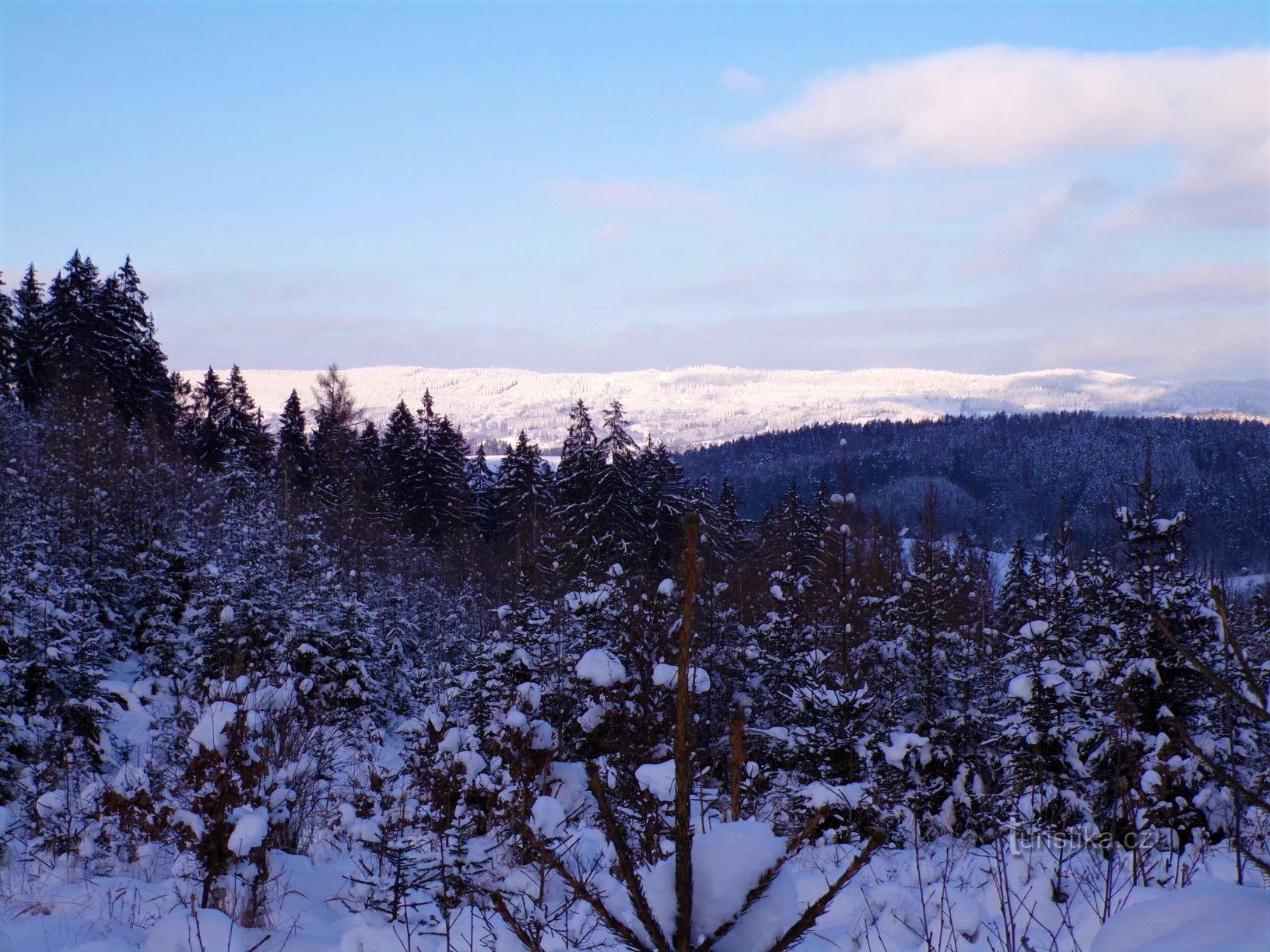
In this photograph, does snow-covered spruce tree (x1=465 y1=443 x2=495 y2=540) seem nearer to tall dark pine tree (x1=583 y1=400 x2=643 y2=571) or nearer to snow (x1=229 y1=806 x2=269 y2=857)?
tall dark pine tree (x1=583 y1=400 x2=643 y2=571)

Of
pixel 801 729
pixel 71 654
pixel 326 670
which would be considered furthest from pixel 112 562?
pixel 801 729

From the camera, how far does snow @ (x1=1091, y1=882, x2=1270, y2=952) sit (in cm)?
121

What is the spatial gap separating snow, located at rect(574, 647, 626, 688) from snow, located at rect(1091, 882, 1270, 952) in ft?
19.5

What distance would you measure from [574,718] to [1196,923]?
334 inches

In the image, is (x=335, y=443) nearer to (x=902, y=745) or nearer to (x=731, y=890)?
(x=902, y=745)

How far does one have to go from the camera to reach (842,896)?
5.47 m

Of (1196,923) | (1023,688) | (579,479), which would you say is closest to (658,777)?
(1196,923)

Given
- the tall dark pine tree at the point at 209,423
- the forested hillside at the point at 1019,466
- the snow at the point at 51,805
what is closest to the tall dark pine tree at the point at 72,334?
the tall dark pine tree at the point at 209,423

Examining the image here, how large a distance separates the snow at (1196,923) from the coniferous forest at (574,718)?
149 mm

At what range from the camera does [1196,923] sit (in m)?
1.27

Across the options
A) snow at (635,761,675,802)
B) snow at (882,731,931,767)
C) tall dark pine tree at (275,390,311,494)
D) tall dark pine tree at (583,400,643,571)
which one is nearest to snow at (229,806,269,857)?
snow at (635,761,675,802)

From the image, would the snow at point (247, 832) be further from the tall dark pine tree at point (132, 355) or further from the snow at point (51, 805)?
the tall dark pine tree at point (132, 355)

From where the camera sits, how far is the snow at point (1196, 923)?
3.97 feet

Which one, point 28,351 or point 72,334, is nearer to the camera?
point 72,334
